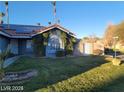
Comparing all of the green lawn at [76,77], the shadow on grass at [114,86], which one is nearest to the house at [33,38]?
the green lawn at [76,77]

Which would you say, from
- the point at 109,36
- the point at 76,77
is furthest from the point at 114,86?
the point at 109,36

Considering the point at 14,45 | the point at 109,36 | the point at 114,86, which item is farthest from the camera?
the point at 109,36

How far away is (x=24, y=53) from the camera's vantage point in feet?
94.2

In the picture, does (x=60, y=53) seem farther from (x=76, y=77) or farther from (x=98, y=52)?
(x=76, y=77)

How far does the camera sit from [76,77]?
16188 mm

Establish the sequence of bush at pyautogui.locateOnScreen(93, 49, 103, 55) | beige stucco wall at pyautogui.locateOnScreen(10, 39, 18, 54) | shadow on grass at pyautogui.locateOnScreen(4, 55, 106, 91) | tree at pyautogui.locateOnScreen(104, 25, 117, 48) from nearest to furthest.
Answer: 1. shadow on grass at pyautogui.locateOnScreen(4, 55, 106, 91)
2. beige stucco wall at pyautogui.locateOnScreen(10, 39, 18, 54)
3. bush at pyautogui.locateOnScreen(93, 49, 103, 55)
4. tree at pyautogui.locateOnScreen(104, 25, 117, 48)

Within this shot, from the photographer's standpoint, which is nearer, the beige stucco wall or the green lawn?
the green lawn

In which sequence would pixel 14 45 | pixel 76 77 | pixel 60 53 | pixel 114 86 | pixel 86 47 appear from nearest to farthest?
1. pixel 114 86
2. pixel 76 77
3. pixel 14 45
4. pixel 60 53
5. pixel 86 47

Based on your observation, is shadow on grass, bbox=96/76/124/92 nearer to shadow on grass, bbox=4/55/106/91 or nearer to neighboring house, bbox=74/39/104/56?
shadow on grass, bbox=4/55/106/91

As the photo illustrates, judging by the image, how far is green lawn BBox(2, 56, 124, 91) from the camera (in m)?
14.1

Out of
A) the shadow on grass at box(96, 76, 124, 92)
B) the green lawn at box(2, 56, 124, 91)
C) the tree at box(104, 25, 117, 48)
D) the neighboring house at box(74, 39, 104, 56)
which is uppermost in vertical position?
the tree at box(104, 25, 117, 48)

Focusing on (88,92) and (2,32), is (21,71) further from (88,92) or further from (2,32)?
(2,32)

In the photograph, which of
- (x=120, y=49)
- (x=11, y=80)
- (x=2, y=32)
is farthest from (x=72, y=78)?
(x=120, y=49)

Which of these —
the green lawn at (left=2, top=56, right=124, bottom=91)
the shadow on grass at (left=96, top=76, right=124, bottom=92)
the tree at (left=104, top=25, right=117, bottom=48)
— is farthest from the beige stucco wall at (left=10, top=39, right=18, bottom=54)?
the shadow on grass at (left=96, top=76, right=124, bottom=92)
